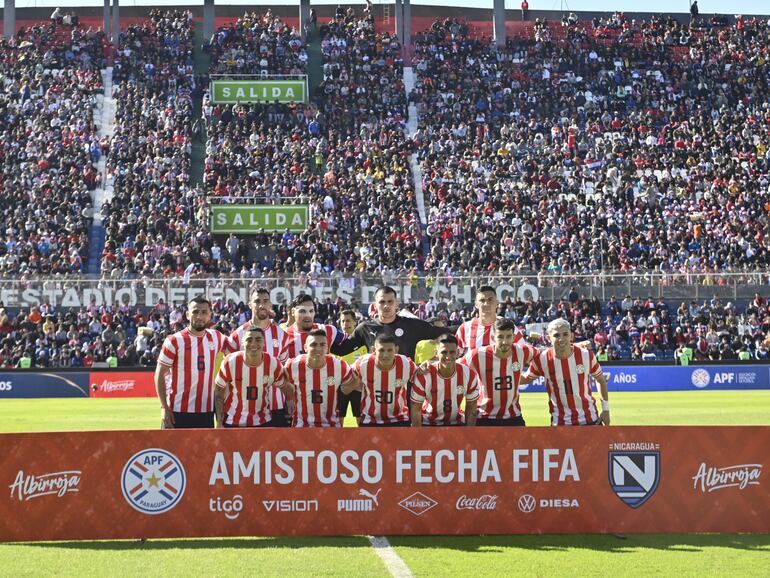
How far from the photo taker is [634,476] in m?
9.89

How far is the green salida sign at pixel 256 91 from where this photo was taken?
5178 centimetres

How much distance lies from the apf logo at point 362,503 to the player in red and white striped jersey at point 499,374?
156cm

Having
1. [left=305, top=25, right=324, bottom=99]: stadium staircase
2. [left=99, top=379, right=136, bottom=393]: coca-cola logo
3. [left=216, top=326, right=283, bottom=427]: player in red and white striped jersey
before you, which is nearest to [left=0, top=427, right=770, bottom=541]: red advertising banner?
[left=216, top=326, right=283, bottom=427]: player in red and white striped jersey

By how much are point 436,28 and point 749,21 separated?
55.8 feet

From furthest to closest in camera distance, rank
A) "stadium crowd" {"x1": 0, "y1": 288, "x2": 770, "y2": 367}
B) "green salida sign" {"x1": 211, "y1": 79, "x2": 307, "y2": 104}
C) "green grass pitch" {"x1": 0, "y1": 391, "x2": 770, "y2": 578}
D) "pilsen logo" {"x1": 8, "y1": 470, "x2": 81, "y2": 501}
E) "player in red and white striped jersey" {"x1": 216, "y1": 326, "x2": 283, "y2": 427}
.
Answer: "green salida sign" {"x1": 211, "y1": 79, "x2": 307, "y2": 104}
"stadium crowd" {"x1": 0, "y1": 288, "x2": 770, "y2": 367}
"player in red and white striped jersey" {"x1": 216, "y1": 326, "x2": 283, "y2": 427}
"pilsen logo" {"x1": 8, "y1": 470, "x2": 81, "y2": 501}
"green grass pitch" {"x1": 0, "y1": 391, "x2": 770, "y2": 578}

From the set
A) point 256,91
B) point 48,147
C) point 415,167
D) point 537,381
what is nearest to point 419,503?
point 537,381

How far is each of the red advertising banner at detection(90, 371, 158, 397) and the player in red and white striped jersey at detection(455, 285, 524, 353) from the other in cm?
2086

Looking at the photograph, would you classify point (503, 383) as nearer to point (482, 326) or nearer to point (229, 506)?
point (482, 326)

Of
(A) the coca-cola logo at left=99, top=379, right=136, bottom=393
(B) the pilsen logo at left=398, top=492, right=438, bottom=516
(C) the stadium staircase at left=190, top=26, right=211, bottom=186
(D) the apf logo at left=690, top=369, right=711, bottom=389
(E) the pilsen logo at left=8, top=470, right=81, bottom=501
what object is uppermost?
(C) the stadium staircase at left=190, top=26, right=211, bottom=186

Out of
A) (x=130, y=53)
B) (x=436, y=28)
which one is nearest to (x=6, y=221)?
(x=130, y=53)

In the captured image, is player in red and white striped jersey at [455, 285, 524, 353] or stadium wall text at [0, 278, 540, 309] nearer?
player in red and white striped jersey at [455, 285, 524, 353]

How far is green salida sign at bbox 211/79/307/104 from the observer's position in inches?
2039

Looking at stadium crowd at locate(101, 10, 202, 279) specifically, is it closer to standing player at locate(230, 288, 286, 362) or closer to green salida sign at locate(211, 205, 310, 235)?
green salida sign at locate(211, 205, 310, 235)

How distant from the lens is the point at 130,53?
54281 millimetres
